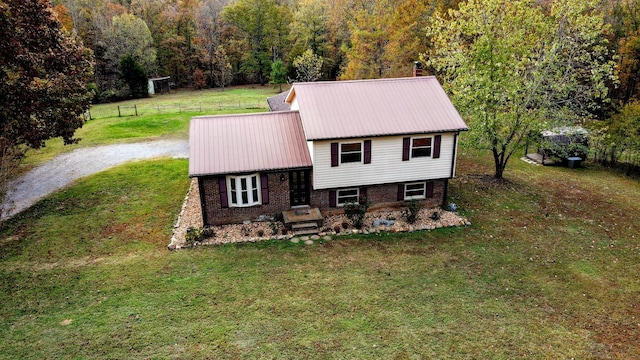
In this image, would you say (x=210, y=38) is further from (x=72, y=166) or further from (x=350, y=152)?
(x=350, y=152)

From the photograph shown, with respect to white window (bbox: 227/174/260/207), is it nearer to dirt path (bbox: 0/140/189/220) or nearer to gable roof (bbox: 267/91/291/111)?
gable roof (bbox: 267/91/291/111)

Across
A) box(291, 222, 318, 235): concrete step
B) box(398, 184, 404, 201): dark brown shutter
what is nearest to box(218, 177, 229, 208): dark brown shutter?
box(291, 222, 318, 235): concrete step

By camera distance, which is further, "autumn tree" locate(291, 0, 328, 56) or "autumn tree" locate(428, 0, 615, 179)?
"autumn tree" locate(291, 0, 328, 56)

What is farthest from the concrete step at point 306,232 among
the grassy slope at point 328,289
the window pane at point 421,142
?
the window pane at point 421,142

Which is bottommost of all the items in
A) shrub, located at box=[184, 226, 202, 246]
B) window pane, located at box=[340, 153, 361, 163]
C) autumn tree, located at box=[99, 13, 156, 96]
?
shrub, located at box=[184, 226, 202, 246]

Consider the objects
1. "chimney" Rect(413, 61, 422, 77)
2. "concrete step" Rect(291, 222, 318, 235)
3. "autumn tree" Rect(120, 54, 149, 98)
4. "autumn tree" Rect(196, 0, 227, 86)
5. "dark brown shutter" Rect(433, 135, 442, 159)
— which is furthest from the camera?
"autumn tree" Rect(196, 0, 227, 86)

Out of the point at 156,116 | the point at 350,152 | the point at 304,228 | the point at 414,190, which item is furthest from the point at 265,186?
the point at 156,116

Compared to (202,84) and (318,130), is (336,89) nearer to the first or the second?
(318,130)

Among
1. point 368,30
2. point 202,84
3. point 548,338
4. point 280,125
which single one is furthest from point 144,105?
point 548,338
